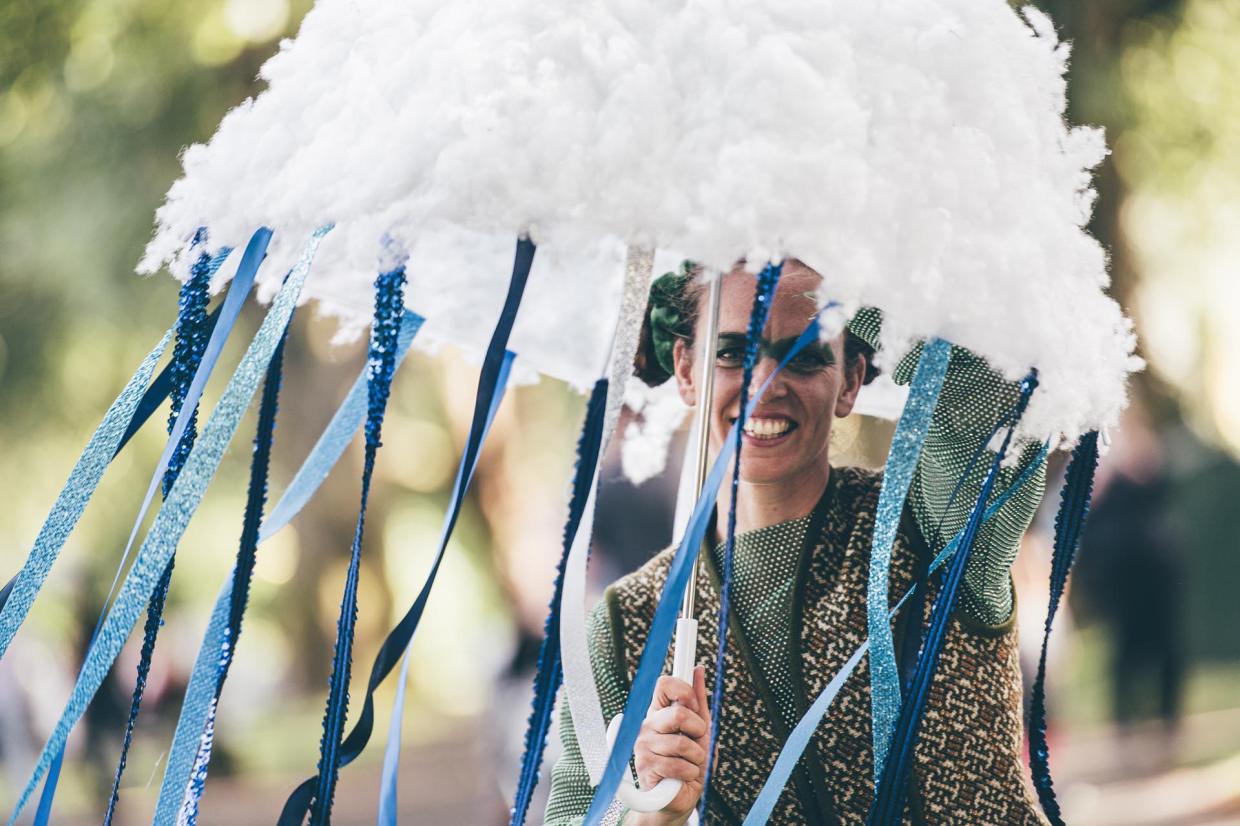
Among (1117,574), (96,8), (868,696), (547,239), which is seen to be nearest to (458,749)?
(1117,574)

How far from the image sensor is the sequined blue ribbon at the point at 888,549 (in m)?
1.23

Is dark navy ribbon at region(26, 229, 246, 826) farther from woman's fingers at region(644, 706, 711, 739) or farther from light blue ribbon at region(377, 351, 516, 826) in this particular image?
woman's fingers at region(644, 706, 711, 739)

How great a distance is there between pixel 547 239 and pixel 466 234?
0.64m

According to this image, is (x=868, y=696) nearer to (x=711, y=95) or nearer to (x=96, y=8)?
(x=711, y=95)

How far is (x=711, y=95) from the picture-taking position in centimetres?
103

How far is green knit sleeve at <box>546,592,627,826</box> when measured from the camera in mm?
1597

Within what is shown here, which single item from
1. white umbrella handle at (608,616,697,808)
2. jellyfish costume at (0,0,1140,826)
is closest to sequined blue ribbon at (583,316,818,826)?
jellyfish costume at (0,0,1140,826)

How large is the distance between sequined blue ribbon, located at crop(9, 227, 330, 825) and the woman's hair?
Result: 0.59 metres

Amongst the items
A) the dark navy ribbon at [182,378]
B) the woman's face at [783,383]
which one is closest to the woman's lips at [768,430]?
the woman's face at [783,383]

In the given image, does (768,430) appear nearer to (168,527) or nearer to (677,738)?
(677,738)

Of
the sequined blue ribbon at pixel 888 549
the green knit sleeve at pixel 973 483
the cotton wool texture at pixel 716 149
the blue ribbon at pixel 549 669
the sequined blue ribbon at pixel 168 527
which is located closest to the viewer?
the cotton wool texture at pixel 716 149

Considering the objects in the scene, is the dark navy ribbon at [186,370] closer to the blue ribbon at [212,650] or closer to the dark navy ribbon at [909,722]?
the blue ribbon at [212,650]

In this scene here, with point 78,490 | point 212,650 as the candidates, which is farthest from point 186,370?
point 212,650

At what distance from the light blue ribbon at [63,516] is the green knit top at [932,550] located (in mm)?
655
